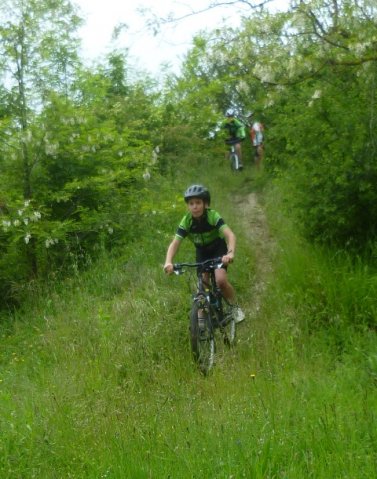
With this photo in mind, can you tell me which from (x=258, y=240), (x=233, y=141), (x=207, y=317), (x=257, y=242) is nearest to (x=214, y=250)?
(x=207, y=317)

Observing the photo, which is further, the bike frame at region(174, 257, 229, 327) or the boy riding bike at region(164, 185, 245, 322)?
the boy riding bike at region(164, 185, 245, 322)

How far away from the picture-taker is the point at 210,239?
23.9 ft

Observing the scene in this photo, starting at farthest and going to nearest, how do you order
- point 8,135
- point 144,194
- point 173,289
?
point 144,194 → point 8,135 → point 173,289

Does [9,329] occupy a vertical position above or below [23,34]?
below

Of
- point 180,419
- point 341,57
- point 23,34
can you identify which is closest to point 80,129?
point 23,34

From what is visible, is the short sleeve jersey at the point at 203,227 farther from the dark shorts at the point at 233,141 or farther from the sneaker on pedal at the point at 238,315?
the dark shorts at the point at 233,141

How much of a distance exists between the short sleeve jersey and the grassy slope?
110cm

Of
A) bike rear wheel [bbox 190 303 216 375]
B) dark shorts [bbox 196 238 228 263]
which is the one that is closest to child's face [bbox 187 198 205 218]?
dark shorts [bbox 196 238 228 263]

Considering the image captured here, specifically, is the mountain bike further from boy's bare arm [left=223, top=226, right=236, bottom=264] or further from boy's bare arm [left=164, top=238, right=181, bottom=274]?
boy's bare arm [left=223, top=226, right=236, bottom=264]

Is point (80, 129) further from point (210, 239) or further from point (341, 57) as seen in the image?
point (341, 57)

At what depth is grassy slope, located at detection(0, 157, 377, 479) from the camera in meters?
4.14

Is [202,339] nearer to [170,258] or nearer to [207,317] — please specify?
[207,317]

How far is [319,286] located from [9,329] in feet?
14.5

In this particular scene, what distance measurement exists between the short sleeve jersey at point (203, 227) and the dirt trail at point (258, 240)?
1.26 metres
